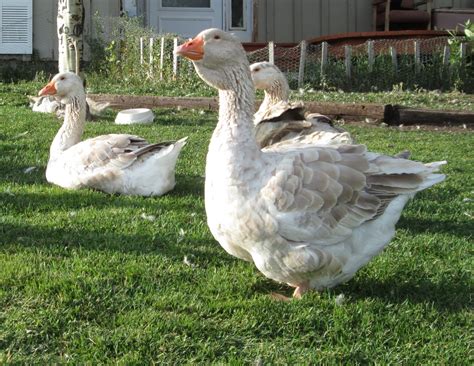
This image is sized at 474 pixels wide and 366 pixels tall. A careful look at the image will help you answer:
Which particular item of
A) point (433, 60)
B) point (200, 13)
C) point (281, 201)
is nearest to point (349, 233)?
point (281, 201)

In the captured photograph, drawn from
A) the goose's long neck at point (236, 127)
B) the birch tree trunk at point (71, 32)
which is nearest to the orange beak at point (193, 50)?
the goose's long neck at point (236, 127)

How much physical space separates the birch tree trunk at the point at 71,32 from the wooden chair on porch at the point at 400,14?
371 inches

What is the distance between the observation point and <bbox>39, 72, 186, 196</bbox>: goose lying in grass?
19.5ft

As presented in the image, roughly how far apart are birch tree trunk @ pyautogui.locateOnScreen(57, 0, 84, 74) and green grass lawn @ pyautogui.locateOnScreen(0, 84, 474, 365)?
448 centimetres

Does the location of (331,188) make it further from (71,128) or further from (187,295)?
(71,128)

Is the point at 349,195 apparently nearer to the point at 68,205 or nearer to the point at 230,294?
the point at 230,294

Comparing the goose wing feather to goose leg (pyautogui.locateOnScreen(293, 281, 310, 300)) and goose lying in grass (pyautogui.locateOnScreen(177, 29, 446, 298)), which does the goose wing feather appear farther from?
goose leg (pyautogui.locateOnScreen(293, 281, 310, 300))

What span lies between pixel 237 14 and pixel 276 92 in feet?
40.1

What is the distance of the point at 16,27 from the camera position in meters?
16.6

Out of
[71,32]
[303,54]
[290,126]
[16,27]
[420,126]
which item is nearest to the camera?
[290,126]

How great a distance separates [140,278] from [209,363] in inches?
40.8

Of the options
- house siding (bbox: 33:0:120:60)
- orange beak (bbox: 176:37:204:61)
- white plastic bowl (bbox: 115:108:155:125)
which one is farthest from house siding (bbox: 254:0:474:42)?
orange beak (bbox: 176:37:204:61)

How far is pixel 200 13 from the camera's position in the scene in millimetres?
17625

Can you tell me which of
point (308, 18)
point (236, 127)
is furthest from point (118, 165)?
point (308, 18)
